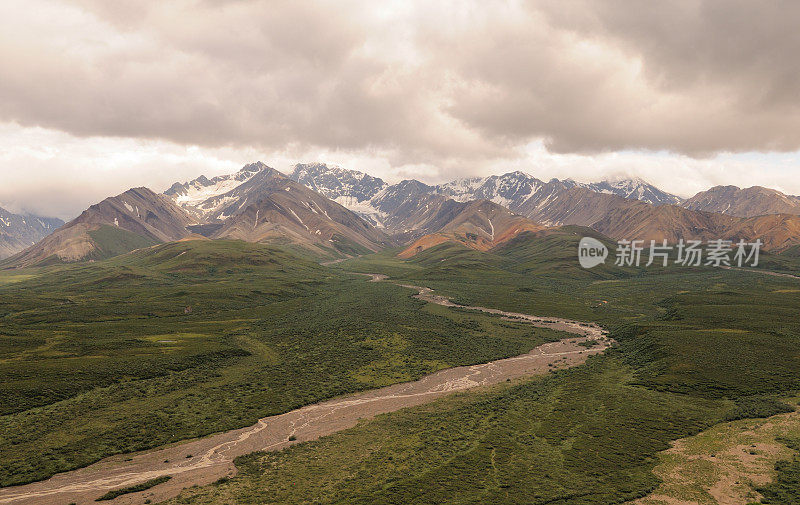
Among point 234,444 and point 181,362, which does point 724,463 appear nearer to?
point 234,444

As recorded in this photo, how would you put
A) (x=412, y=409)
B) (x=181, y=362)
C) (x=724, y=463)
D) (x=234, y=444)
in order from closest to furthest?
(x=724, y=463), (x=234, y=444), (x=412, y=409), (x=181, y=362)

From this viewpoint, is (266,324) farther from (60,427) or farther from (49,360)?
(60,427)

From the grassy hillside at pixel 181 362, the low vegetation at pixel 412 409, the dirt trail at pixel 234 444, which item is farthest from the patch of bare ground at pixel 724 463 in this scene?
the grassy hillside at pixel 181 362

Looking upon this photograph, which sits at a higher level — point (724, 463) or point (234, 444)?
point (724, 463)

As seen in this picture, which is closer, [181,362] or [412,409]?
[412,409]

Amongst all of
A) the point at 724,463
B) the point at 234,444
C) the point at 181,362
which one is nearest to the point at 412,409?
the point at 234,444

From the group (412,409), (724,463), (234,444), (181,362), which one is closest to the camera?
(724,463)

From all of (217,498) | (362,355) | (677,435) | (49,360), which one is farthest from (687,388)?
(49,360)

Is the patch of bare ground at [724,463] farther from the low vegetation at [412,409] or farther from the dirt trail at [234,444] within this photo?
the dirt trail at [234,444]
